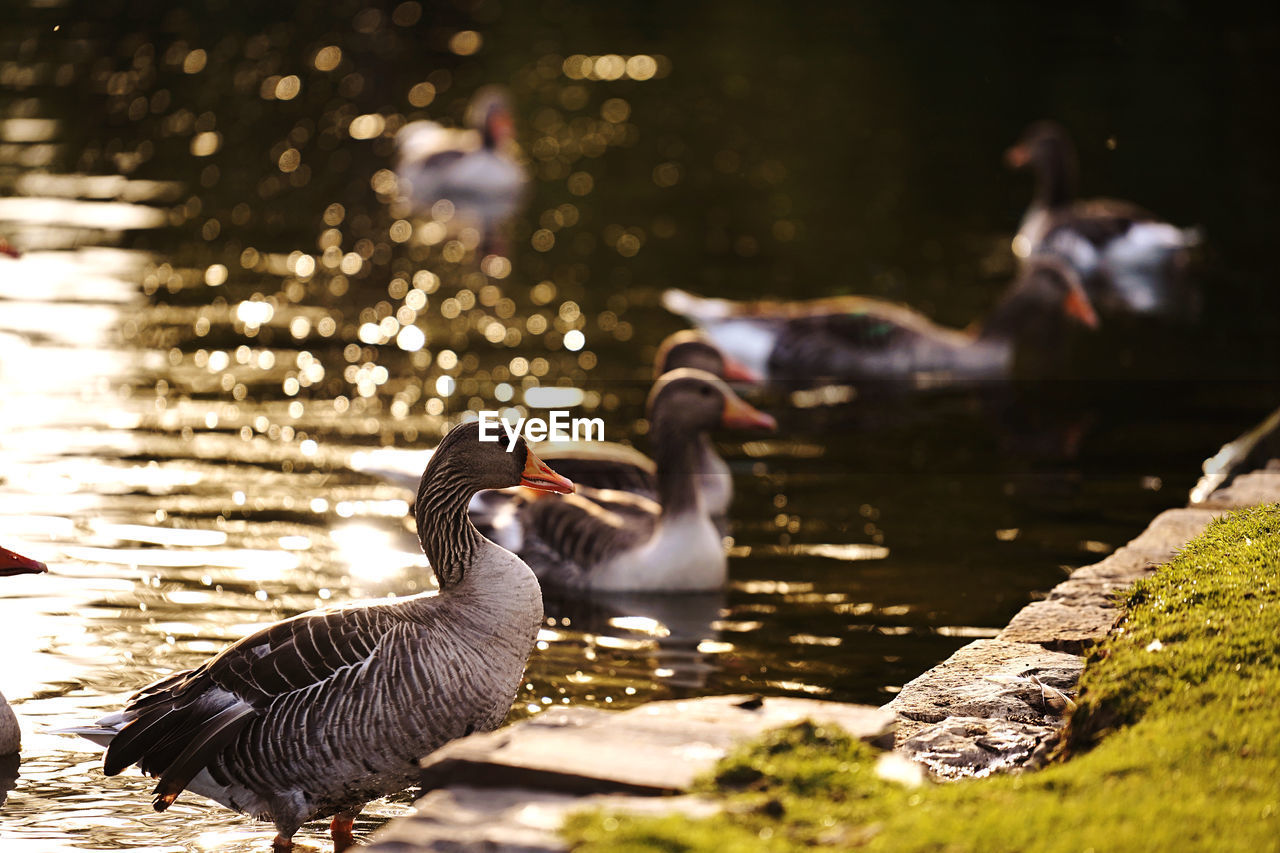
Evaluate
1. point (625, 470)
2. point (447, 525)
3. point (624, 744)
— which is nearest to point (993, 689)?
point (624, 744)

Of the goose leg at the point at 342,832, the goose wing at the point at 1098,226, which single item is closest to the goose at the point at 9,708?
the goose leg at the point at 342,832

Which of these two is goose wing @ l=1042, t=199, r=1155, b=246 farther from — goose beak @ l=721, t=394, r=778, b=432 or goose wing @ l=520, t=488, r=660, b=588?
goose wing @ l=520, t=488, r=660, b=588

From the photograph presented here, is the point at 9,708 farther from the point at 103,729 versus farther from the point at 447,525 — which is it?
the point at 447,525

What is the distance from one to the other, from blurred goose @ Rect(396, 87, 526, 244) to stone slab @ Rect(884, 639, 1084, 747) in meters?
17.9

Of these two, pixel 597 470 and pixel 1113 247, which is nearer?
pixel 597 470

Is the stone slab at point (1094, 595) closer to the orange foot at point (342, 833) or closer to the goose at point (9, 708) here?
the orange foot at point (342, 833)

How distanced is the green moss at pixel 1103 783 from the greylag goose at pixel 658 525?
16.3 ft

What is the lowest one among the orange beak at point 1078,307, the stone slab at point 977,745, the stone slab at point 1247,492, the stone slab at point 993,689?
the stone slab at point 977,745

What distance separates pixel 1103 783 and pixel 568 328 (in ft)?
45.3

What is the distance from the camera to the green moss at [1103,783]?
5.47m

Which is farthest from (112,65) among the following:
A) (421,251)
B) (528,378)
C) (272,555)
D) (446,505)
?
(446,505)

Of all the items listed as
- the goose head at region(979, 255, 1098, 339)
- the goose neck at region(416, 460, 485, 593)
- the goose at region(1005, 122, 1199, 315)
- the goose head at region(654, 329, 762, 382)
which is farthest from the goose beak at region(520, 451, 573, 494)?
the goose at region(1005, 122, 1199, 315)

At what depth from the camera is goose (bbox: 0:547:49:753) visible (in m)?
8.77

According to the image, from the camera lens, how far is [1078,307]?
19.3 meters
